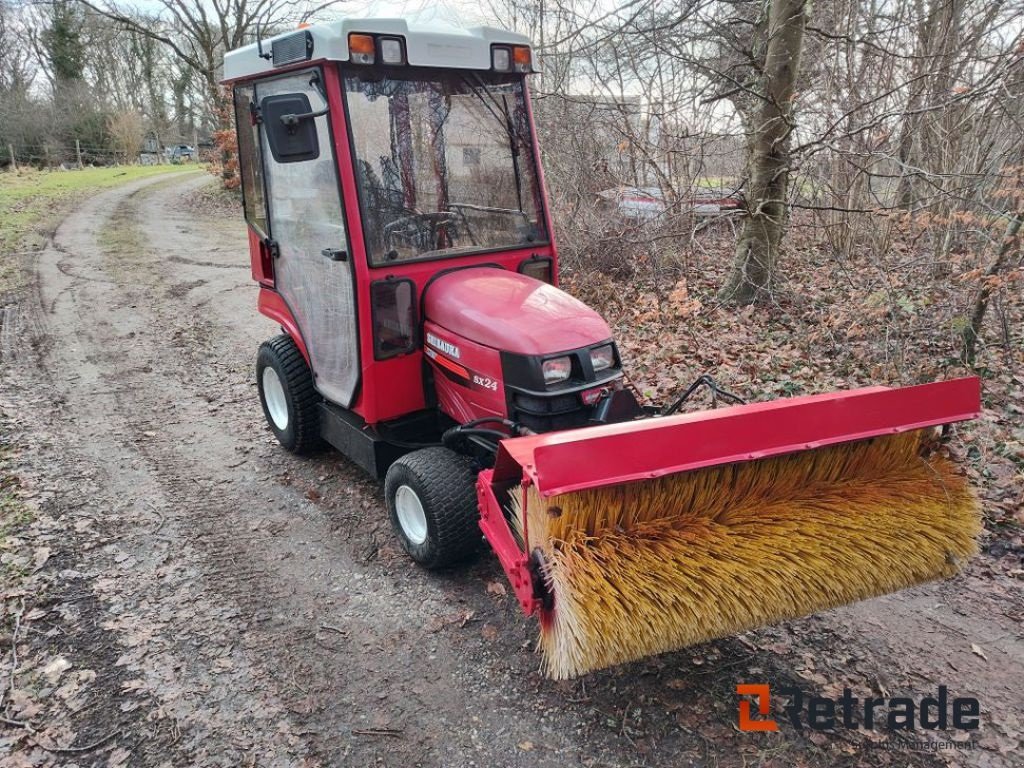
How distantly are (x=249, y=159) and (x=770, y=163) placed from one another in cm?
474

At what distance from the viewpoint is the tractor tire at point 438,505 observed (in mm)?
3400

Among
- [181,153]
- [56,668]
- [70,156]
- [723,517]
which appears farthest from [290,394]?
[181,153]

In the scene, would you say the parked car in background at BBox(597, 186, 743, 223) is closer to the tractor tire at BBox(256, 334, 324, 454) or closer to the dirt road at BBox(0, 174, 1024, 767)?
the tractor tire at BBox(256, 334, 324, 454)

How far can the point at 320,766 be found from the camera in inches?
101

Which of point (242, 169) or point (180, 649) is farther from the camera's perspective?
point (242, 169)

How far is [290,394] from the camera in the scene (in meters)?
4.64

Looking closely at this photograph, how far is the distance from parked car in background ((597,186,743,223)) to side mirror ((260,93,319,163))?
465 cm

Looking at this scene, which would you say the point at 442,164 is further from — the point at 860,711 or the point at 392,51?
the point at 860,711

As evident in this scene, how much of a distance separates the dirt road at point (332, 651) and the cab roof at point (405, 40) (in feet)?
7.89

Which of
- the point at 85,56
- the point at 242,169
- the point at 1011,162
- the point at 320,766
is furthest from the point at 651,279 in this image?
the point at 85,56

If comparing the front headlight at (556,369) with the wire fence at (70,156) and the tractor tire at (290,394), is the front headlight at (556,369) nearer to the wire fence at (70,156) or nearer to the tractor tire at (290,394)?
the tractor tire at (290,394)

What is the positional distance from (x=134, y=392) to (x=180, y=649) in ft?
12.1

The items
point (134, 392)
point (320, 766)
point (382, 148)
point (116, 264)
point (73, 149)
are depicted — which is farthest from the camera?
point (73, 149)

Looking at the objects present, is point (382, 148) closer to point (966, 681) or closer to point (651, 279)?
point (966, 681)
